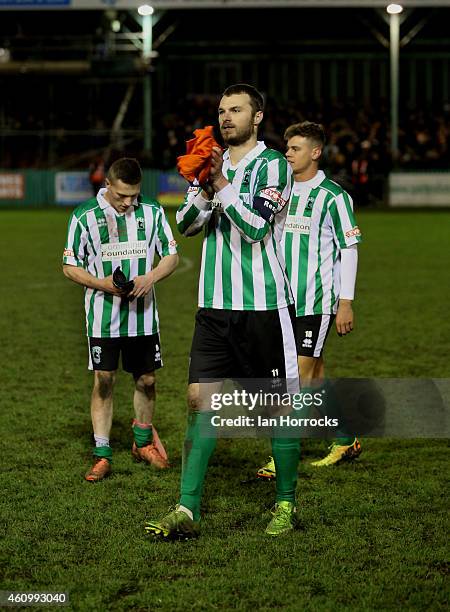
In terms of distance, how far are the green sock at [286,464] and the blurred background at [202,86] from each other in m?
24.9

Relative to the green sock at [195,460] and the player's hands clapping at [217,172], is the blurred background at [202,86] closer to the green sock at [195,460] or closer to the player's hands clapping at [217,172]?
the green sock at [195,460]

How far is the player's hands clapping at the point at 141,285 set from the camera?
229 inches

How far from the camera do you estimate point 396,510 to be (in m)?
5.16

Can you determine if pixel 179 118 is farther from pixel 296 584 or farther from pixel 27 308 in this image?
pixel 296 584

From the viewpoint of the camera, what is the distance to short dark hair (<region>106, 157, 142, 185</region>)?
5.70m

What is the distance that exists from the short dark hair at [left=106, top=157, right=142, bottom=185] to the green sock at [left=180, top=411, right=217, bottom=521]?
5.09 feet

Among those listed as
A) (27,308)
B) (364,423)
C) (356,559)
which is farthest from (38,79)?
(356,559)

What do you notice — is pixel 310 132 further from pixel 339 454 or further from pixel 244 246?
pixel 339 454

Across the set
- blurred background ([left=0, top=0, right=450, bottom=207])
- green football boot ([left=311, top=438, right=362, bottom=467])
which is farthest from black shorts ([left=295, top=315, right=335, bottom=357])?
blurred background ([left=0, top=0, right=450, bottom=207])

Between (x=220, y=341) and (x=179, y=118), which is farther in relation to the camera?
(x=179, y=118)

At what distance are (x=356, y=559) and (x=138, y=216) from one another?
2.39 m

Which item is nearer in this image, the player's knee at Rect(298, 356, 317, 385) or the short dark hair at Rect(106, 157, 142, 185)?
the short dark hair at Rect(106, 157, 142, 185)

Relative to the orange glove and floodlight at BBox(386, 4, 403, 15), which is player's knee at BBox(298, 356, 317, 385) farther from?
floodlight at BBox(386, 4, 403, 15)

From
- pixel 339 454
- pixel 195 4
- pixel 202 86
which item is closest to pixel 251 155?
pixel 339 454
